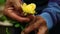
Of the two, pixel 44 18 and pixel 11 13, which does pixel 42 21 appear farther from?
pixel 11 13

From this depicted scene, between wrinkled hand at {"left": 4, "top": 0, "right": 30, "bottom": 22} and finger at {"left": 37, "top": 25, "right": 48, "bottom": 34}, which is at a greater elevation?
wrinkled hand at {"left": 4, "top": 0, "right": 30, "bottom": 22}

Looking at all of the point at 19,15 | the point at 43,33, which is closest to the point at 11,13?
the point at 19,15

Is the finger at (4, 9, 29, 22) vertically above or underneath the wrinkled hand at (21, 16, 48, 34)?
above

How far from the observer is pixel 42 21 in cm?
49

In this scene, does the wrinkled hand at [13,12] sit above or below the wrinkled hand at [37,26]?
above

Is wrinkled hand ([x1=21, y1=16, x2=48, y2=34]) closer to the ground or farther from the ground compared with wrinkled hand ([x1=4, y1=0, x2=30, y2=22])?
closer to the ground

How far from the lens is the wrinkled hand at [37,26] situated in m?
0.48

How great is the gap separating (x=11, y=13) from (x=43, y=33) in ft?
0.45

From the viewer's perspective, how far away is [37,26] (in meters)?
0.48

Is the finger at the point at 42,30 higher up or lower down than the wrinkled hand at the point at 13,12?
lower down

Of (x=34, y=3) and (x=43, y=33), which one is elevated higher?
(x=34, y=3)

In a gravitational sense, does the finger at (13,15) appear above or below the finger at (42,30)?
above

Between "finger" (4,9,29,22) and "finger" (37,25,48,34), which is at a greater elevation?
"finger" (4,9,29,22)

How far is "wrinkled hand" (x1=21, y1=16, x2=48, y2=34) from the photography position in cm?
48
